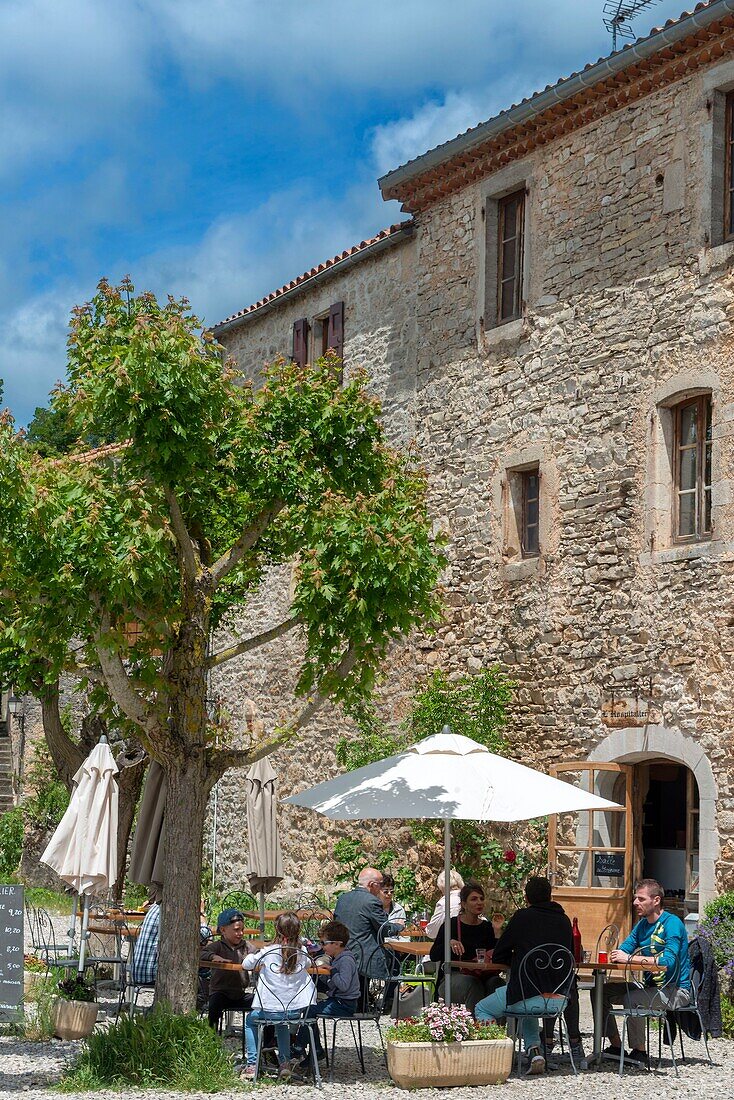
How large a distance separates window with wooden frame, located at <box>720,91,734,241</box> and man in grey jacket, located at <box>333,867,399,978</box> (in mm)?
6478

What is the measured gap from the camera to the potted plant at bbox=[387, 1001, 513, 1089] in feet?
26.5

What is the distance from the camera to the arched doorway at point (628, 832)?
12.5 meters

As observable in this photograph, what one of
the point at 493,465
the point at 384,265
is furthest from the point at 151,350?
the point at 384,265

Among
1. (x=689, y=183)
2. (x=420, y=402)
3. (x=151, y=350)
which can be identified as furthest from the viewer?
(x=420, y=402)

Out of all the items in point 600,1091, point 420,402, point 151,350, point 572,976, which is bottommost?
point 600,1091

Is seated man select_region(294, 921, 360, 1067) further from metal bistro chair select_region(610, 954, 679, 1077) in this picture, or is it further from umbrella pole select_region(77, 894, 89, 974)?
umbrella pole select_region(77, 894, 89, 974)

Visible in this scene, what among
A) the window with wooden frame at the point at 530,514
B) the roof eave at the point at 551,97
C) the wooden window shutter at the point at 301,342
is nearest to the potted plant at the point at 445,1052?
the window with wooden frame at the point at 530,514

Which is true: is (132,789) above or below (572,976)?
above

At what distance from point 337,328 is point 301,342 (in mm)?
1020

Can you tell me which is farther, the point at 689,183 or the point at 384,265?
the point at 384,265

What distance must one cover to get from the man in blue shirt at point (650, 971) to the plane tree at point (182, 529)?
7.78ft

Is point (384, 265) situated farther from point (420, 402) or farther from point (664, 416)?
point (664, 416)

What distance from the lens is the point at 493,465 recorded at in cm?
1473

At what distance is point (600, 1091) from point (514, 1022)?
3.50 feet
